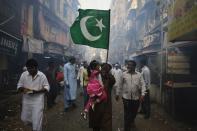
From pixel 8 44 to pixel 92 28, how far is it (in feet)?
27.2

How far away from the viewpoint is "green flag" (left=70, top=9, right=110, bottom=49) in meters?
7.63

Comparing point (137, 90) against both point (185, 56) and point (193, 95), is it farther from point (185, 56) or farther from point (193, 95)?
point (185, 56)

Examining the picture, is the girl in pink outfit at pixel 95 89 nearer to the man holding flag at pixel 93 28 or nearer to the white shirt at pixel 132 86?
the man holding flag at pixel 93 28

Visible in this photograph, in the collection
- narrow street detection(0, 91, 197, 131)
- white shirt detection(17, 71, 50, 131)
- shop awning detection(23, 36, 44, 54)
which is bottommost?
narrow street detection(0, 91, 197, 131)

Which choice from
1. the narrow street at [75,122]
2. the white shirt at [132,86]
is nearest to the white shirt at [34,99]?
the white shirt at [132,86]

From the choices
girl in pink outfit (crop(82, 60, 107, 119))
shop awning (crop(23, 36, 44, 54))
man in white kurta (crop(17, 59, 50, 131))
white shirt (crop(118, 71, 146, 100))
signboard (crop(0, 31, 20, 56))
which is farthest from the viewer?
shop awning (crop(23, 36, 44, 54))

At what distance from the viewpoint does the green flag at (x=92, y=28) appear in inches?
301

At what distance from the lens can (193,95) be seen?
10570 mm

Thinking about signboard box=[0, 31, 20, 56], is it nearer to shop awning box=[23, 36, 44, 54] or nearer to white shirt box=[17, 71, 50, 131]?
shop awning box=[23, 36, 44, 54]

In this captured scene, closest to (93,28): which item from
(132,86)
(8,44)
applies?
(132,86)

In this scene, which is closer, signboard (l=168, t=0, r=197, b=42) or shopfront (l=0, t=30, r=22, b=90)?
signboard (l=168, t=0, r=197, b=42)

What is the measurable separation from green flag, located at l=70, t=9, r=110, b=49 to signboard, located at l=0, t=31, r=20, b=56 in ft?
22.8

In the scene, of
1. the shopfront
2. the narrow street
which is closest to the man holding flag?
the narrow street

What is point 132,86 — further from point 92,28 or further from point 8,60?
point 8,60
